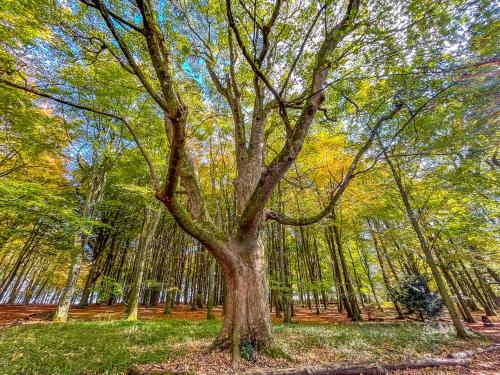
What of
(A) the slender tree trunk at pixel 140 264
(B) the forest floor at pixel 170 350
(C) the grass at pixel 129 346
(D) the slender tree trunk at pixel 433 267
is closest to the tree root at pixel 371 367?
(B) the forest floor at pixel 170 350

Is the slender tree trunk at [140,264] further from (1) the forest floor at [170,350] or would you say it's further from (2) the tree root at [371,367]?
(2) the tree root at [371,367]

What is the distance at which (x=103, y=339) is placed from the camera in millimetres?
6012

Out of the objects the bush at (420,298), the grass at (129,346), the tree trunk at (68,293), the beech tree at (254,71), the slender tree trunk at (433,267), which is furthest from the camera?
the bush at (420,298)

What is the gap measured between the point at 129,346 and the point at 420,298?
42.5 feet

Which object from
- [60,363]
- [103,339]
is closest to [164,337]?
[103,339]

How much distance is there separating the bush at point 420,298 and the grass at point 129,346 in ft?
11.4

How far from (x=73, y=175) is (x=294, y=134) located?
16.8 metres

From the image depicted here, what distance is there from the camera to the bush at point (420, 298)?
1107 centimetres

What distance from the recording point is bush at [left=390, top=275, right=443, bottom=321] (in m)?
11.1

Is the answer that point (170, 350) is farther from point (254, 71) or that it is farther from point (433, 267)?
point (433, 267)

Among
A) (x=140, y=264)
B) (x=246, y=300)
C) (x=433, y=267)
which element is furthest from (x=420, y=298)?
(x=140, y=264)

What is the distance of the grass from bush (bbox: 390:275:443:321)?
3477 millimetres

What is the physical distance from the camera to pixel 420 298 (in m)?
11.2

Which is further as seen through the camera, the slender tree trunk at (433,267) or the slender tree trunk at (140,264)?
the slender tree trunk at (140,264)
